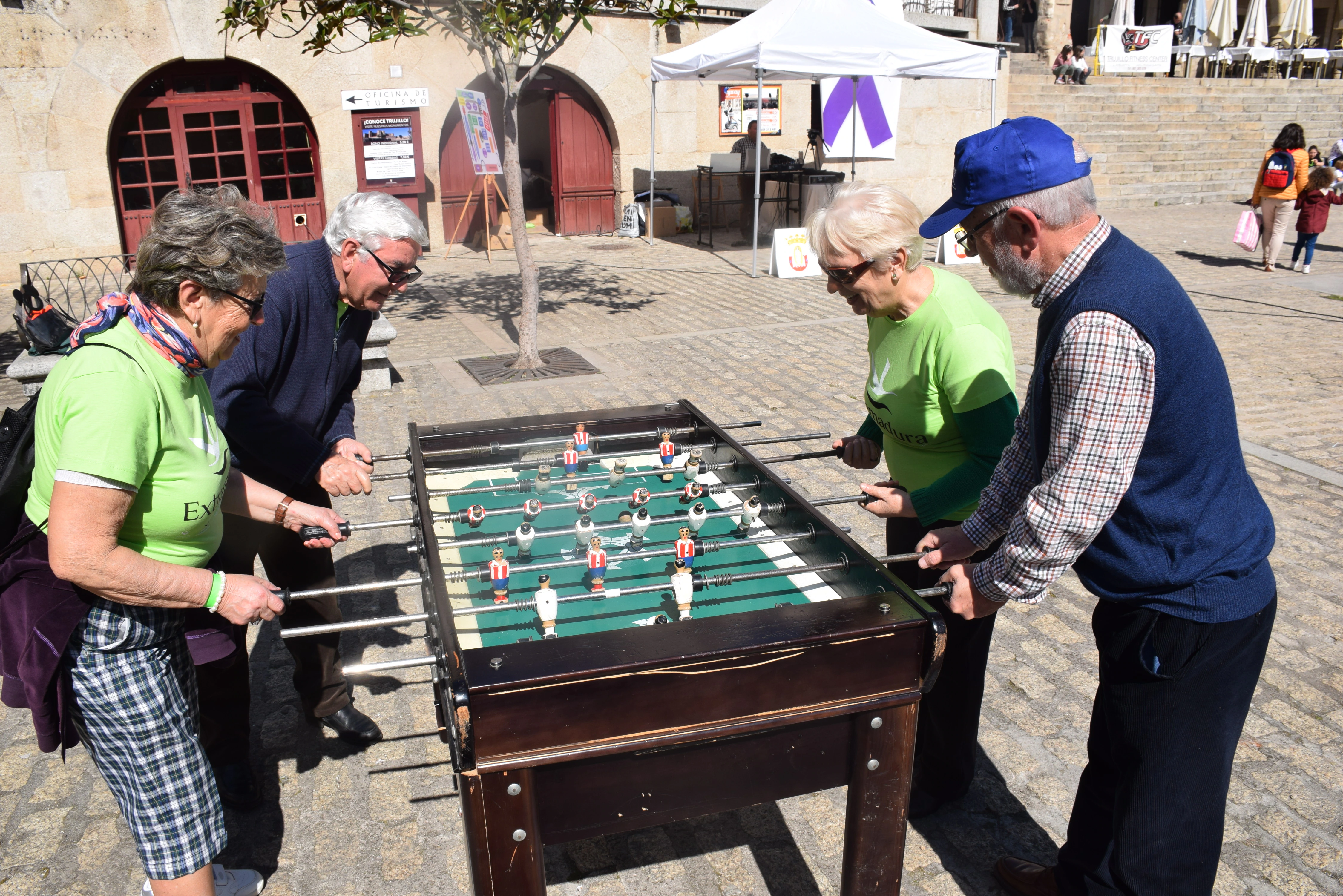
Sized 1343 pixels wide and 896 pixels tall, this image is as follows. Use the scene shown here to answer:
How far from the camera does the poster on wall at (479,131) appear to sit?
11.8 meters

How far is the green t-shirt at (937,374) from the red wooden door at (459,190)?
12624 millimetres

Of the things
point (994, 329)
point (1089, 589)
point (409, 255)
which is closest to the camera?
point (1089, 589)

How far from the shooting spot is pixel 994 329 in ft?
8.95

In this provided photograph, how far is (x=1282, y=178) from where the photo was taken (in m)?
11.2

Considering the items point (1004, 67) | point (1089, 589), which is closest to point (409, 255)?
point (1089, 589)

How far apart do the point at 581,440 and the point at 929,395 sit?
Answer: 1.32 m

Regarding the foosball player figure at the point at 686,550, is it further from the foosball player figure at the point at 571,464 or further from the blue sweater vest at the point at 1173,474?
the blue sweater vest at the point at 1173,474

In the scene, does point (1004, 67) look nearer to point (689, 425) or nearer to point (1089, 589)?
point (689, 425)

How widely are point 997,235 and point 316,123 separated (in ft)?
44.4

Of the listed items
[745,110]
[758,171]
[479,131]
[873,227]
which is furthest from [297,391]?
[745,110]

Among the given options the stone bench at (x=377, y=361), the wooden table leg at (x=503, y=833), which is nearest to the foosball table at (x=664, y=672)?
the wooden table leg at (x=503, y=833)

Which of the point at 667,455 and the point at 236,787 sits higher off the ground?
the point at 667,455

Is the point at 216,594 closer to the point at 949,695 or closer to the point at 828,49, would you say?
the point at 949,695

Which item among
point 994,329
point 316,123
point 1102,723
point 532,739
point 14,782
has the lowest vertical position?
point 14,782
